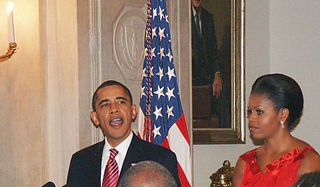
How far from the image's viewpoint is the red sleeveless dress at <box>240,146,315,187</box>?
3180 mm

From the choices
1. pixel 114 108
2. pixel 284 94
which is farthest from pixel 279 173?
pixel 114 108

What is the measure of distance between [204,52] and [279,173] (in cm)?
252

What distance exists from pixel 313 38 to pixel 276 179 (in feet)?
9.23

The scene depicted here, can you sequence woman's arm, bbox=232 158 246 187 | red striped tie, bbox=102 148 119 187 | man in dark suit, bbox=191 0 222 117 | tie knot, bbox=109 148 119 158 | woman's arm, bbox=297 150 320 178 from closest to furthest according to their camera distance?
1. woman's arm, bbox=297 150 320 178
2. red striped tie, bbox=102 148 119 187
3. tie knot, bbox=109 148 119 158
4. woman's arm, bbox=232 158 246 187
5. man in dark suit, bbox=191 0 222 117

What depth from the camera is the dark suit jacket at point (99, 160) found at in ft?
10.7

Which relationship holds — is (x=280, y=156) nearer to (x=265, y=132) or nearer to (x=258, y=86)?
(x=265, y=132)

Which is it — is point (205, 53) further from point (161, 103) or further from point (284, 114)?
point (284, 114)

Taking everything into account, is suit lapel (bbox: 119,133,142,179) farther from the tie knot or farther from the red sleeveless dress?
the red sleeveless dress

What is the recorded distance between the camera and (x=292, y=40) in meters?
5.53

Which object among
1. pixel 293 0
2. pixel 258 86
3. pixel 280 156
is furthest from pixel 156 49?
pixel 293 0

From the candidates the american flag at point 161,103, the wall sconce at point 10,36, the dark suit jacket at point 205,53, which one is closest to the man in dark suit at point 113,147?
the american flag at point 161,103

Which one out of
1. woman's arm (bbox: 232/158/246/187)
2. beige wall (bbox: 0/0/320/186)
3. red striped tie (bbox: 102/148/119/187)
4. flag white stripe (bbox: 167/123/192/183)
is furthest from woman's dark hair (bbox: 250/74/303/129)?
beige wall (bbox: 0/0/320/186)

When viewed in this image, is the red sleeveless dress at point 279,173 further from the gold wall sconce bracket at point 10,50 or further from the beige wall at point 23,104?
the gold wall sconce bracket at point 10,50

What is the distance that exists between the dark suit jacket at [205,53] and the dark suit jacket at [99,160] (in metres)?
2.20
